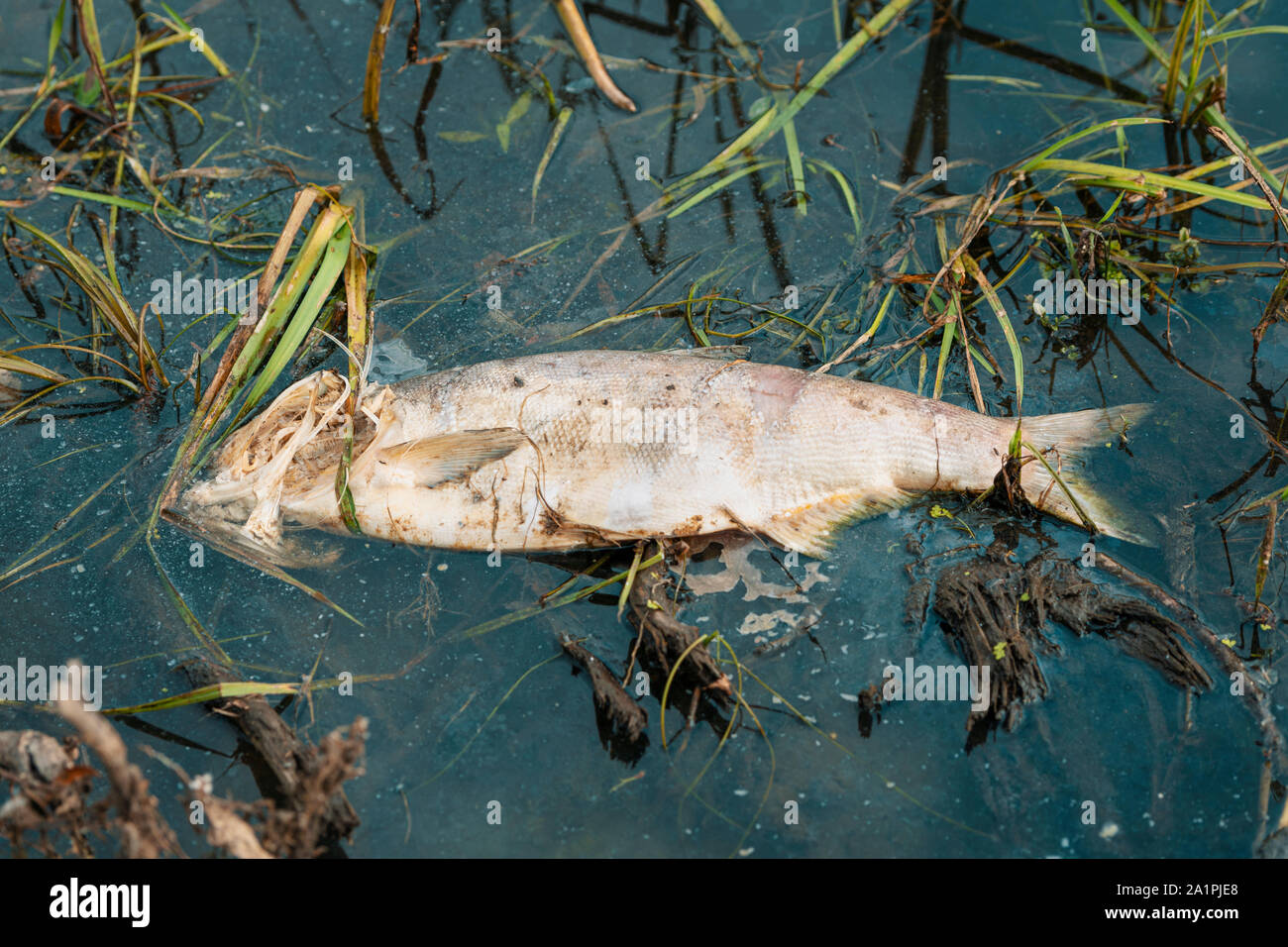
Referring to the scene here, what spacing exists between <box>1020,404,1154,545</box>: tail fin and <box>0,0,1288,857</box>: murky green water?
4.0 inches

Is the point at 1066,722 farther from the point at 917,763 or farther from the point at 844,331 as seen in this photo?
the point at 844,331

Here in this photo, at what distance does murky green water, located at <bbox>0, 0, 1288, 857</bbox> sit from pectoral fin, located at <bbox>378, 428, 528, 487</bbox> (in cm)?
42

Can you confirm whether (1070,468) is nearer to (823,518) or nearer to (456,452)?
(823,518)

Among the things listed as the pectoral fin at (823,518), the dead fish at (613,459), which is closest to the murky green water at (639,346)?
the pectoral fin at (823,518)

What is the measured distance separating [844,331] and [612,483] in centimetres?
169

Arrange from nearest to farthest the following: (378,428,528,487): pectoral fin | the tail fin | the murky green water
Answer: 1. the murky green water
2. (378,428,528,487): pectoral fin
3. the tail fin

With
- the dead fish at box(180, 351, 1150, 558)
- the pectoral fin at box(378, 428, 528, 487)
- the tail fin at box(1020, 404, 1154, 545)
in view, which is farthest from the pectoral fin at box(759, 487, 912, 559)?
the pectoral fin at box(378, 428, 528, 487)

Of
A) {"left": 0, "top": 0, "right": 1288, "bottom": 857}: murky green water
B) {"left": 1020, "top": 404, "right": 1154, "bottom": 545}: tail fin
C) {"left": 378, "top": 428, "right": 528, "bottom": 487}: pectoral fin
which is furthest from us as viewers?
{"left": 1020, "top": 404, "right": 1154, "bottom": 545}: tail fin

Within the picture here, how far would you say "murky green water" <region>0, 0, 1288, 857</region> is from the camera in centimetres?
363

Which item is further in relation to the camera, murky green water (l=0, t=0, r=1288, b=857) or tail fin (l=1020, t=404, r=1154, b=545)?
tail fin (l=1020, t=404, r=1154, b=545)

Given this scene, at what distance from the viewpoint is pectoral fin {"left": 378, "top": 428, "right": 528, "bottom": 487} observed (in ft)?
13.4

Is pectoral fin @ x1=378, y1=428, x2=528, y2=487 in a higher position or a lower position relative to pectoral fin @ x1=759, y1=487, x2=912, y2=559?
higher

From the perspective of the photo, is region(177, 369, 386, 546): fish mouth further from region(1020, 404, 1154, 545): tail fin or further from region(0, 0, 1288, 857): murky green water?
region(1020, 404, 1154, 545): tail fin

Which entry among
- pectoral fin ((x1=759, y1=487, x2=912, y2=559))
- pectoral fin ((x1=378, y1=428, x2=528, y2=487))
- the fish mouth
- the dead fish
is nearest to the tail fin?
the dead fish
